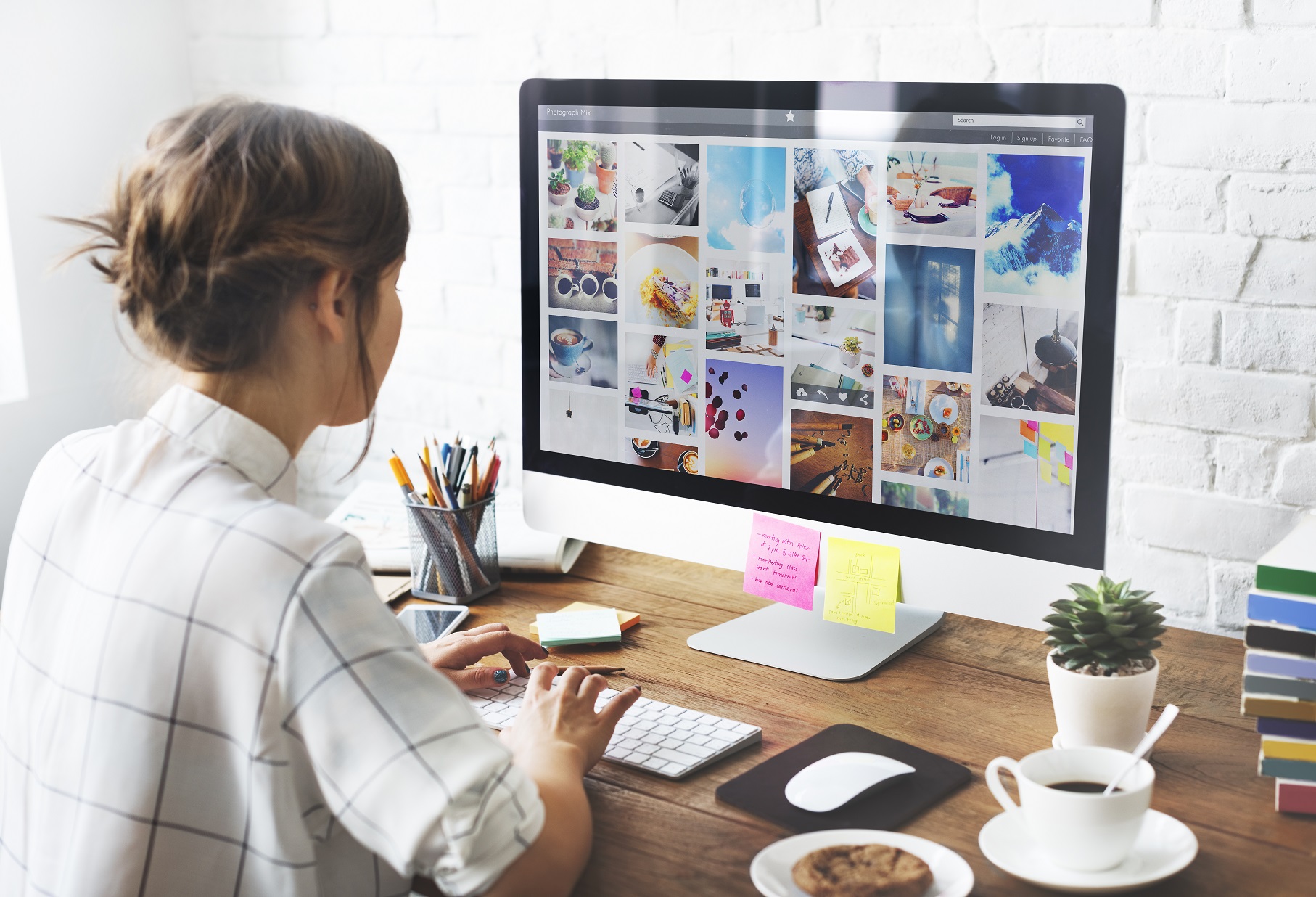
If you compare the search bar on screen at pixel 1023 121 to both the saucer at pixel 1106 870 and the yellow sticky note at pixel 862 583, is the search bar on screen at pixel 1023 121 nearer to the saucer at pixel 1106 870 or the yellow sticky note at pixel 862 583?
Result: the yellow sticky note at pixel 862 583

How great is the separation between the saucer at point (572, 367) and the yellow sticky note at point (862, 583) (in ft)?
1.02

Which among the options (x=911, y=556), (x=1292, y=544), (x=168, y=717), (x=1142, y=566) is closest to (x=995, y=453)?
(x=911, y=556)

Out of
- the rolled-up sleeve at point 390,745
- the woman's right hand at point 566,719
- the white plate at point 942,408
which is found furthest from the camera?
the white plate at point 942,408

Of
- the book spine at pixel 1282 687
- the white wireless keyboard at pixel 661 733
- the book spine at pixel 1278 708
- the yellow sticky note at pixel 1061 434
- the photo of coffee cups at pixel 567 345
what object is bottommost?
the white wireless keyboard at pixel 661 733

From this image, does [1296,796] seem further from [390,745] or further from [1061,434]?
[390,745]

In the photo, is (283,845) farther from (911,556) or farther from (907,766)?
(911,556)

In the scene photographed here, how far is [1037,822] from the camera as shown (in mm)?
792

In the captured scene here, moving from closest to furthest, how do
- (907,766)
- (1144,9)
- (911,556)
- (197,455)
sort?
(197,455) < (907,766) < (911,556) < (1144,9)

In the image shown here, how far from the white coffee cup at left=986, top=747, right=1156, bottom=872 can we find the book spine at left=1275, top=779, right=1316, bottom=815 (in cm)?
15

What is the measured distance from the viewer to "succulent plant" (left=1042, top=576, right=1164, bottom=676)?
37.2 inches

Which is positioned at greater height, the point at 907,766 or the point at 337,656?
the point at 337,656

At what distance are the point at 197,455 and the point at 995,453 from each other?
0.63m

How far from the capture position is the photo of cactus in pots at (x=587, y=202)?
121cm

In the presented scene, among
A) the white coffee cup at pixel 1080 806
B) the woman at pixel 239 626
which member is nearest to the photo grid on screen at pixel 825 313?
the white coffee cup at pixel 1080 806
